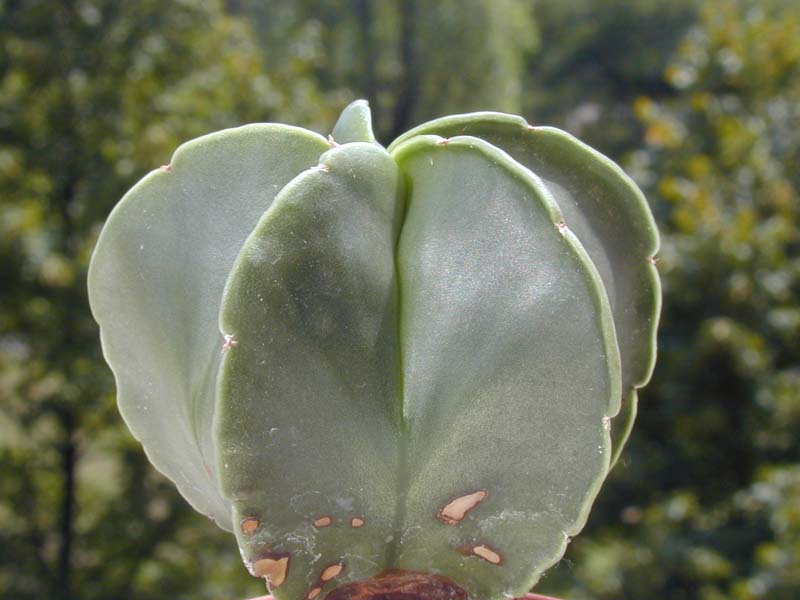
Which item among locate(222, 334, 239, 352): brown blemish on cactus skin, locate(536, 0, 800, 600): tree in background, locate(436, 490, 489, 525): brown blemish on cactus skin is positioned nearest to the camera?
locate(222, 334, 239, 352): brown blemish on cactus skin

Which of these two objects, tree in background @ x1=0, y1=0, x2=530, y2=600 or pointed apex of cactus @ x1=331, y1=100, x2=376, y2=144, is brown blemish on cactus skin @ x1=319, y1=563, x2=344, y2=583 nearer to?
pointed apex of cactus @ x1=331, y1=100, x2=376, y2=144

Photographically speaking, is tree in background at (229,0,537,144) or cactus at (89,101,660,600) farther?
tree in background at (229,0,537,144)

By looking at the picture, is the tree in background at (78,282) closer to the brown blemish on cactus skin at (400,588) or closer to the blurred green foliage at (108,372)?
the blurred green foliage at (108,372)

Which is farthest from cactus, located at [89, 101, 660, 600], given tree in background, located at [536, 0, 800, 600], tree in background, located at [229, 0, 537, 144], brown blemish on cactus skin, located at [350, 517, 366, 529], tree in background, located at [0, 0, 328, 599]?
tree in background, located at [229, 0, 537, 144]

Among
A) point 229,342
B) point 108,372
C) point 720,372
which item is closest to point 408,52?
point 720,372

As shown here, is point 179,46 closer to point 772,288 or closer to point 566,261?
point 772,288

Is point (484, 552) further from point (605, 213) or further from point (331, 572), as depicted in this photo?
point (605, 213)

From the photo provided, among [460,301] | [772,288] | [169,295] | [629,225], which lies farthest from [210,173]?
[772,288]
